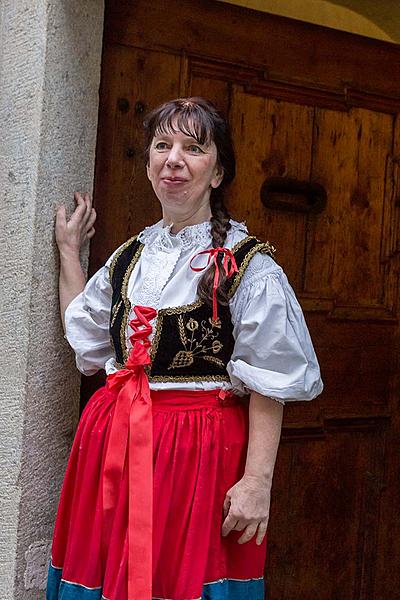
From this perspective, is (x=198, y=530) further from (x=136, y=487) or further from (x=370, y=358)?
(x=370, y=358)

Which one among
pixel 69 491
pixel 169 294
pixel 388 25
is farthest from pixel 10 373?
pixel 388 25

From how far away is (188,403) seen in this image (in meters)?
1.71

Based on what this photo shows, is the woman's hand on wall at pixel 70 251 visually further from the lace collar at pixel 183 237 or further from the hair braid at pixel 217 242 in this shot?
the hair braid at pixel 217 242

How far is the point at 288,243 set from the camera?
2.27 meters

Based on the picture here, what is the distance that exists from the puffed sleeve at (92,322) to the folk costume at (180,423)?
0.12m

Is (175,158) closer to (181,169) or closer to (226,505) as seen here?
(181,169)

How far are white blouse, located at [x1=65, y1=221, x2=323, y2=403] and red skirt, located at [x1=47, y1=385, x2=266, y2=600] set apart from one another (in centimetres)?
7

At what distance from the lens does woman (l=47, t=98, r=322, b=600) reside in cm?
164

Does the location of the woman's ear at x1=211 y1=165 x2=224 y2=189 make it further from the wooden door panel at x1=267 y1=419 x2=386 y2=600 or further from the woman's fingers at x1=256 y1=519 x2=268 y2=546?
the wooden door panel at x1=267 y1=419 x2=386 y2=600

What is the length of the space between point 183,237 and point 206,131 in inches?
9.0

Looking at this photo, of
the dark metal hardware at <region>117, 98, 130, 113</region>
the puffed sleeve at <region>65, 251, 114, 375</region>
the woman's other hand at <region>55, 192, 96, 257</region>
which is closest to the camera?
the puffed sleeve at <region>65, 251, 114, 375</region>

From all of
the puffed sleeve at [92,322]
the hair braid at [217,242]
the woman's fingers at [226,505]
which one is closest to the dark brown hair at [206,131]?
the hair braid at [217,242]

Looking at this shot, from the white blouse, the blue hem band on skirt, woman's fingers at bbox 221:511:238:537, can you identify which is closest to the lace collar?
the white blouse

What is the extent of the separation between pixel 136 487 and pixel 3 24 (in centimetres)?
120
